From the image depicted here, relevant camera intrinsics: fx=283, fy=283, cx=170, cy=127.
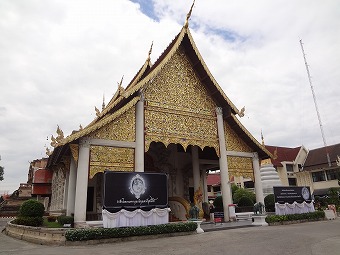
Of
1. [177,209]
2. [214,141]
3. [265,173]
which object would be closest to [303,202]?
[214,141]

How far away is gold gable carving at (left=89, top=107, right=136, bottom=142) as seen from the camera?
37.2 feet

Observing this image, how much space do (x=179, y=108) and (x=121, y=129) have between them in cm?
336

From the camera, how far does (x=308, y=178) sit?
35281mm

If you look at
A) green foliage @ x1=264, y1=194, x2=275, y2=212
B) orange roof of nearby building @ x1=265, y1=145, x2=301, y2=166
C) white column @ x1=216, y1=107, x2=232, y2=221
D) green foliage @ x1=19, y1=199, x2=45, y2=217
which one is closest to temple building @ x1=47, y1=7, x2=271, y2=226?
white column @ x1=216, y1=107, x2=232, y2=221

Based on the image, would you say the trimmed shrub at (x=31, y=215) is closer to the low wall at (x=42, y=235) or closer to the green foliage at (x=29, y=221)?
the green foliage at (x=29, y=221)

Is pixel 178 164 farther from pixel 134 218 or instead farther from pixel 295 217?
pixel 134 218

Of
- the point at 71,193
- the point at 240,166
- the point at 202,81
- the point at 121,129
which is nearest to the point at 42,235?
the point at 71,193

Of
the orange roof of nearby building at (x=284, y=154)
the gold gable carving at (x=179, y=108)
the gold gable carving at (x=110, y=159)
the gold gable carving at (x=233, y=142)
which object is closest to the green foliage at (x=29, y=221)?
the gold gable carving at (x=110, y=159)

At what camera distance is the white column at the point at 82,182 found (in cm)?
1006

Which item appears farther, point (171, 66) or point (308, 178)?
point (308, 178)

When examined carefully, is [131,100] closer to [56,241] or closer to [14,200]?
[56,241]

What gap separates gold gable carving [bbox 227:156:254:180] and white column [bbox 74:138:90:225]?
299 inches

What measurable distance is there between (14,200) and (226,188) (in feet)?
92.4

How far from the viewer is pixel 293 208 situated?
46.3 feet
